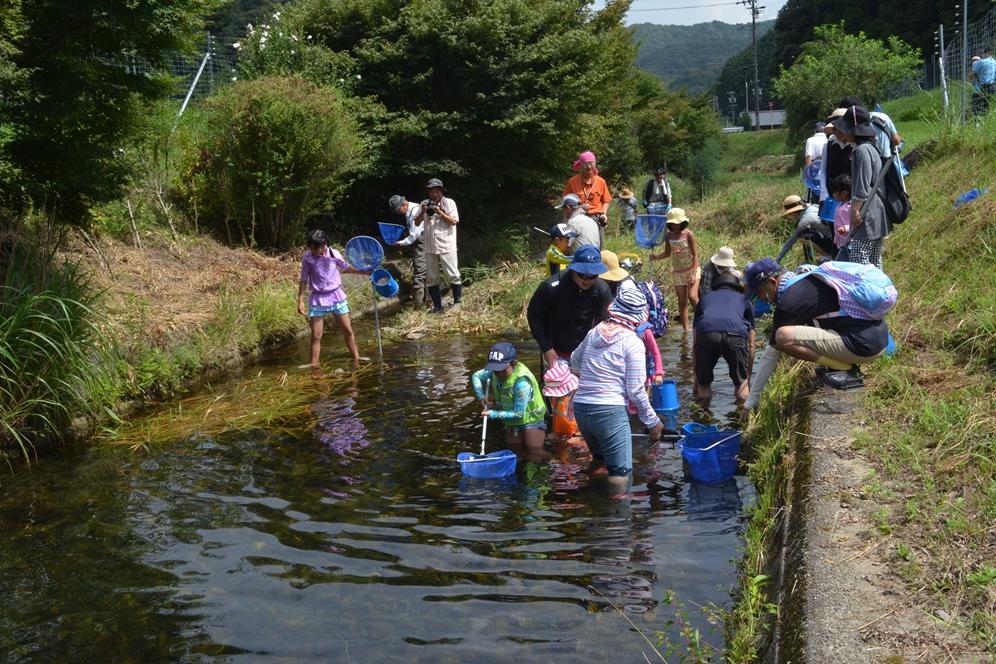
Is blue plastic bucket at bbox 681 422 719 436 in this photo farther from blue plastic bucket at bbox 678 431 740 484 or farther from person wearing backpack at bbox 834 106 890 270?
person wearing backpack at bbox 834 106 890 270

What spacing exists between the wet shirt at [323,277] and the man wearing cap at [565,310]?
4348mm

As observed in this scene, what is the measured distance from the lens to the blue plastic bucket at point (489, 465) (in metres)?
7.19

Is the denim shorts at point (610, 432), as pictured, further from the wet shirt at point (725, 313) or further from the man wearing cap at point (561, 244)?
the man wearing cap at point (561, 244)

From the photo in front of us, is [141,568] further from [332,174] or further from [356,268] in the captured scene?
[332,174]

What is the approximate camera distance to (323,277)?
454 inches

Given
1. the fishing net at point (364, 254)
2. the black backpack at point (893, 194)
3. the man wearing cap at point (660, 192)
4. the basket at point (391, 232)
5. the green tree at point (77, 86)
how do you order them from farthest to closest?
the man wearing cap at point (660, 192) → the basket at point (391, 232) → the fishing net at point (364, 254) → the green tree at point (77, 86) → the black backpack at point (893, 194)

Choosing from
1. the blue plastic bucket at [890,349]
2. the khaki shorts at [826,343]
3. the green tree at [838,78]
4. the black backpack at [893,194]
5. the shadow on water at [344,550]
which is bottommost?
the shadow on water at [344,550]

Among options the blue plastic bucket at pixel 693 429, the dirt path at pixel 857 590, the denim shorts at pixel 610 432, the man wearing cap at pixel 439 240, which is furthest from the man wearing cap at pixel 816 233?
the man wearing cap at pixel 439 240

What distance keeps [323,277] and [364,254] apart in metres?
0.92

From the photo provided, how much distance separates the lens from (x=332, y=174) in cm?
1606

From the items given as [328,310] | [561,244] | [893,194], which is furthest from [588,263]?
[328,310]

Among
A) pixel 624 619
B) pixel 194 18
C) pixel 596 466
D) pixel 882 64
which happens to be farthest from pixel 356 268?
pixel 882 64

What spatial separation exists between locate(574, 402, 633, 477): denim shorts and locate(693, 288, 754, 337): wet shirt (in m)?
1.66

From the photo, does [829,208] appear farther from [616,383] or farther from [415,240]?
[415,240]
